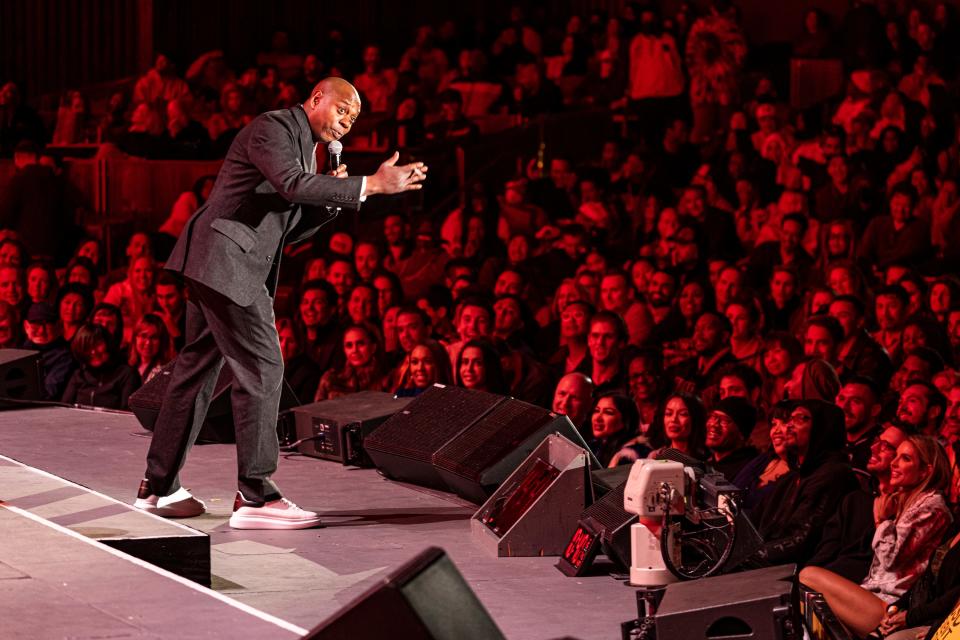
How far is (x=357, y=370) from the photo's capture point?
7277 millimetres

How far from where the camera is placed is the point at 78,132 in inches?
546

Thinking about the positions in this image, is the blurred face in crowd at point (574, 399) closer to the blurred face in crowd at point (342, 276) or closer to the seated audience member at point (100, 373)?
the seated audience member at point (100, 373)

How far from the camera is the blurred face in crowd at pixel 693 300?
311 inches

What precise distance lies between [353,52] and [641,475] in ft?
40.5

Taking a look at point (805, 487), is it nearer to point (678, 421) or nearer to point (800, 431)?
point (800, 431)

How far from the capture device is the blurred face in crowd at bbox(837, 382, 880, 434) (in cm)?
576

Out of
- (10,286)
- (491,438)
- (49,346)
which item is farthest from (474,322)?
(10,286)

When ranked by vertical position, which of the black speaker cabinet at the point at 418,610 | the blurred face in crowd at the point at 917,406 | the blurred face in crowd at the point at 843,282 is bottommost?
the blurred face in crowd at the point at 917,406

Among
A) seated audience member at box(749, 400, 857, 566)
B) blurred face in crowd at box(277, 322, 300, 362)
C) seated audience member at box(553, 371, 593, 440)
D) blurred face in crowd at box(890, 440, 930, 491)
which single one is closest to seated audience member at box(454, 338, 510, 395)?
seated audience member at box(553, 371, 593, 440)

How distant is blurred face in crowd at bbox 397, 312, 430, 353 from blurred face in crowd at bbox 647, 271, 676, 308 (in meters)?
1.58

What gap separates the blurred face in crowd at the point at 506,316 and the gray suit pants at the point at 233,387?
2.79 m

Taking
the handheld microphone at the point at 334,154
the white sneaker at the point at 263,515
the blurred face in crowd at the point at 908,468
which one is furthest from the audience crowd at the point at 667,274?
the handheld microphone at the point at 334,154

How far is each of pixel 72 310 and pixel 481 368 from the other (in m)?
2.76

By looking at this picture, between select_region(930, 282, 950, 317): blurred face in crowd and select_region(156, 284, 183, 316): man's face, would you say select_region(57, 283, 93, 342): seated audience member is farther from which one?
select_region(930, 282, 950, 317): blurred face in crowd
